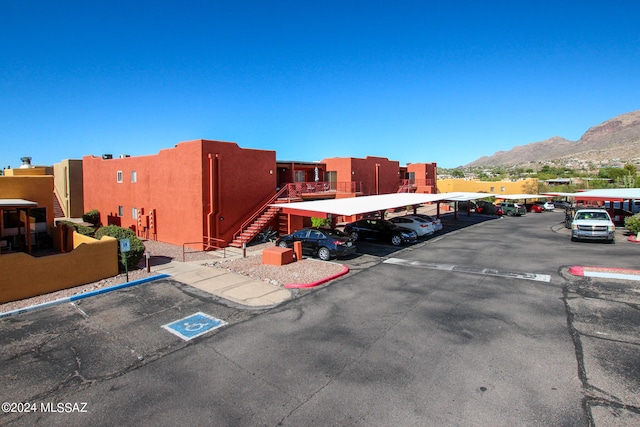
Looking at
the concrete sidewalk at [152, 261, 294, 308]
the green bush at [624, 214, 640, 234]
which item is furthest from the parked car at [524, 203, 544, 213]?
the concrete sidewalk at [152, 261, 294, 308]

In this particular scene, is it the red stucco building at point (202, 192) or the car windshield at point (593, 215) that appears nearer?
the red stucco building at point (202, 192)

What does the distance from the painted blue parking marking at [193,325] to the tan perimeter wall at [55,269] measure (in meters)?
6.22

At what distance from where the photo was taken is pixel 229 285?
13.9 m

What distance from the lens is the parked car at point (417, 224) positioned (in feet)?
80.9

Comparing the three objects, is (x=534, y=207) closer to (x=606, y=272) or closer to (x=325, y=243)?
(x=606, y=272)

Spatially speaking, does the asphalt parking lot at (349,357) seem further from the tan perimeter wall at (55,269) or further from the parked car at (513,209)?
the parked car at (513,209)

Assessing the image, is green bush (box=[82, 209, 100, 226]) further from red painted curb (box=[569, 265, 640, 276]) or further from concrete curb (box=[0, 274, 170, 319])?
red painted curb (box=[569, 265, 640, 276])

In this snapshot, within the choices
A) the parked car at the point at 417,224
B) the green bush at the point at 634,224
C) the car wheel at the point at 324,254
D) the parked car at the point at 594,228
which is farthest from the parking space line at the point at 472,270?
the green bush at the point at 634,224

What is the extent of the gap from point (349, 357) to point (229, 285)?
713 centimetres

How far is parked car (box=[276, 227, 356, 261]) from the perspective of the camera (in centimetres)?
1780

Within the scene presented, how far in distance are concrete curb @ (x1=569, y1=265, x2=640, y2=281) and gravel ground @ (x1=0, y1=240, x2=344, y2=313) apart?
374 inches

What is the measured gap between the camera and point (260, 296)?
12602mm

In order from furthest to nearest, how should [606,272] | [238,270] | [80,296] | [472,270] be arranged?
[238,270]
[472,270]
[606,272]
[80,296]

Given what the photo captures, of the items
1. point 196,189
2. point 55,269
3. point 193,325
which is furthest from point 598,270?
point 55,269
